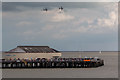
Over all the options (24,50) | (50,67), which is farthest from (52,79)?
(24,50)

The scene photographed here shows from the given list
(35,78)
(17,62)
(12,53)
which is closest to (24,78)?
(35,78)

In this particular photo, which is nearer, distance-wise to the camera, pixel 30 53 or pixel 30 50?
pixel 30 53

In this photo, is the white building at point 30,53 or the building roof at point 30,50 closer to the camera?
the white building at point 30,53

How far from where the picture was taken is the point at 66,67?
94.9 meters

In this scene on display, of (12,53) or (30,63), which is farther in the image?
(12,53)

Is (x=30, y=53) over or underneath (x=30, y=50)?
underneath

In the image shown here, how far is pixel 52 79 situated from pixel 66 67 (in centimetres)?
2568

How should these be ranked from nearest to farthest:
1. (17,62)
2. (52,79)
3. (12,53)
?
(52,79) → (17,62) → (12,53)

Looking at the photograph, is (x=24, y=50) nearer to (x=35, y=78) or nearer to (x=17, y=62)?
(x=17, y=62)

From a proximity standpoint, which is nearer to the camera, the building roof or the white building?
the white building

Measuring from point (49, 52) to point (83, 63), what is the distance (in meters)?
26.2

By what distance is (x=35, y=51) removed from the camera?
11650cm

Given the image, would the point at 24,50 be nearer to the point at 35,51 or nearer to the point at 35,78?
the point at 35,51

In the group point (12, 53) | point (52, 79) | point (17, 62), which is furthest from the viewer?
point (12, 53)
